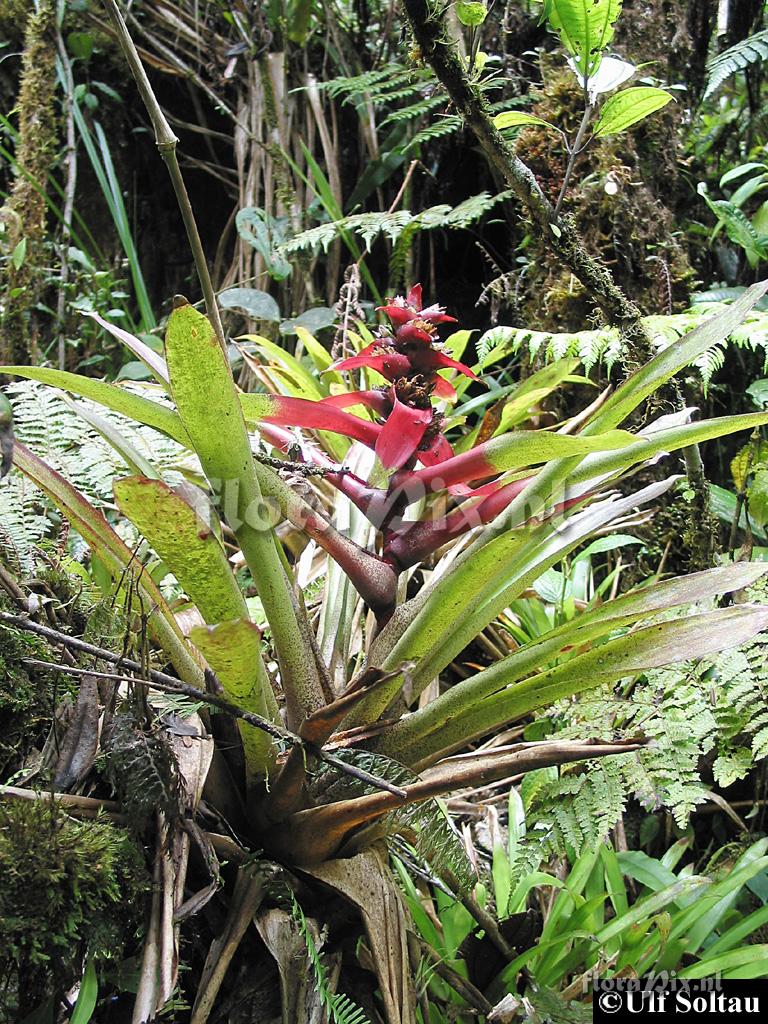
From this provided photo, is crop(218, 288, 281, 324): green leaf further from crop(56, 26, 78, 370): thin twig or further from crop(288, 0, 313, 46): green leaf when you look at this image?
crop(288, 0, 313, 46): green leaf

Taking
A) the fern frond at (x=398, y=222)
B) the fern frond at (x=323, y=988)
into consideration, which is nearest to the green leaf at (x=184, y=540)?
the fern frond at (x=323, y=988)

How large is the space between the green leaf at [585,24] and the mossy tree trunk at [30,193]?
1.73 metres

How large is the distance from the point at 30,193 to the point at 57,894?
7.73ft

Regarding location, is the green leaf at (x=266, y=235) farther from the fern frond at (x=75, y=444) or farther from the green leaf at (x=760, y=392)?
the green leaf at (x=760, y=392)

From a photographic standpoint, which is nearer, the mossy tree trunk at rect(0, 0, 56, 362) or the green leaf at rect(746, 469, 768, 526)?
the green leaf at rect(746, 469, 768, 526)

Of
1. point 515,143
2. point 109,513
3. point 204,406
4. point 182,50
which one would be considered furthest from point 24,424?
point 182,50

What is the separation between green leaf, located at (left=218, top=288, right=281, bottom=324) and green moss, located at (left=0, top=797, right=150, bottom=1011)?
1.66 meters

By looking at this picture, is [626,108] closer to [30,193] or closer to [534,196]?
[534,196]

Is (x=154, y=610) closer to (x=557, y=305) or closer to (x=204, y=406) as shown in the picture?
(x=204, y=406)

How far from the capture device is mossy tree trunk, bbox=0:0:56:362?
2.20 meters

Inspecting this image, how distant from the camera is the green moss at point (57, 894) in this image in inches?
20.4

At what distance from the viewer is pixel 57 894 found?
53cm

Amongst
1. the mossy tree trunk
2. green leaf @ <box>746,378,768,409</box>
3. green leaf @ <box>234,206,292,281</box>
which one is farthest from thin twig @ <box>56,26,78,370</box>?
green leaf @ <box>746,378,768,409</box>

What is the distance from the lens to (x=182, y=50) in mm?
2588
